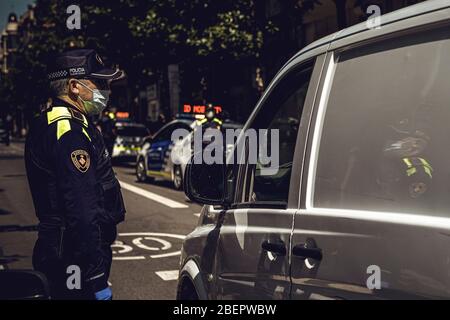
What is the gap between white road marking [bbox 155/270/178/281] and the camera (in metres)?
6.85

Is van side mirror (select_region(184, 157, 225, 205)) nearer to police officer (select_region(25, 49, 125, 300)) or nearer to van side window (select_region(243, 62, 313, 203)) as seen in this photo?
van side window (select_region(243, 62, 313, 203))

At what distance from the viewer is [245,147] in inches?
133

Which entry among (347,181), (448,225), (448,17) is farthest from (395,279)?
(448,17)

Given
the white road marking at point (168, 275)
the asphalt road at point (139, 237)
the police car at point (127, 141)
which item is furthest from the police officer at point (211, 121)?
the police car at point (127, 141)

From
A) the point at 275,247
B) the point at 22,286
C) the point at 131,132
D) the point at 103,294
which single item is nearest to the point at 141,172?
the point at 131,132

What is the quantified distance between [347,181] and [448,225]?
0.58 meters

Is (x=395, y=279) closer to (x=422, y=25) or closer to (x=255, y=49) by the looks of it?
(x=422, y=25)

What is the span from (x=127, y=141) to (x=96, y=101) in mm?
20567

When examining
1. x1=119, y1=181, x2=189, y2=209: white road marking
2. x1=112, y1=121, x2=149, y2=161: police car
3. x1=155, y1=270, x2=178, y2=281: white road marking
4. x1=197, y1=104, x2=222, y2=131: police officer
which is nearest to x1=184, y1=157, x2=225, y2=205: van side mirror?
x1=155, y1=270, x2=178, y2=281: white road marking

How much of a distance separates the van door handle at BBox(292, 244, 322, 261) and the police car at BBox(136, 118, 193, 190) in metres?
12.9

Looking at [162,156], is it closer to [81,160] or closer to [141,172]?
[141,172]

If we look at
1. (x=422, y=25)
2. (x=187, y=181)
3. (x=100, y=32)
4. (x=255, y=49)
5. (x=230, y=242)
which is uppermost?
(x=100, y=32)

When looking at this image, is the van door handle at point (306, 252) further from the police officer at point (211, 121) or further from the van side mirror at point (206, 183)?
the police officer at point (211, 121)

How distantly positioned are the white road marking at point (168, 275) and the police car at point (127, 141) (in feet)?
54.4
